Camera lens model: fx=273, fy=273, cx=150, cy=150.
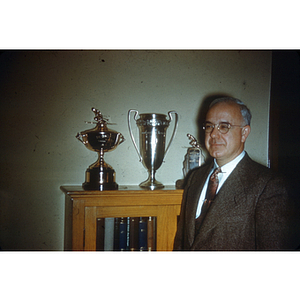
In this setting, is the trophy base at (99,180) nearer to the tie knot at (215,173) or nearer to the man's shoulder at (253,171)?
the tie knot at (215,173)

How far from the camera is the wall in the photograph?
110 cm

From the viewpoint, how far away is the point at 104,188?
1024 mm

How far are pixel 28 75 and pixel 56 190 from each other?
19.1 inches

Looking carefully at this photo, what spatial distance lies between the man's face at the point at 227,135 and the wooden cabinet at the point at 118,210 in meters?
0.21

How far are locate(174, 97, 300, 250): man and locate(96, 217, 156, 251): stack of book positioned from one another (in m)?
0.10

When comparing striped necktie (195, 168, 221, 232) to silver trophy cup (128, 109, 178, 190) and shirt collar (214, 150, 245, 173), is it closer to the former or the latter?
shirt collar (214, 150, 245, 173)

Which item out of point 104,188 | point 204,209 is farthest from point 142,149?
point 204,209

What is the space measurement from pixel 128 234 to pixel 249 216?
0.43 meters

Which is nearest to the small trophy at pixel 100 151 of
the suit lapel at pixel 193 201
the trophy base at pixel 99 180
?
the trophy base at pixel 99 180

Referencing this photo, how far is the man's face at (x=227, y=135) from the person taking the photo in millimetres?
939

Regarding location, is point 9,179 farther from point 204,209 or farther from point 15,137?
point 204,209

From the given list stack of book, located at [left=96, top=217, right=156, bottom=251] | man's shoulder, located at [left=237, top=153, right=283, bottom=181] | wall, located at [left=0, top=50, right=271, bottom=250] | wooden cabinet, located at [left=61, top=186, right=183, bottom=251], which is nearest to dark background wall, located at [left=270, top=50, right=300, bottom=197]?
wall, located at [left=0, top=50, right=271, bottom=250]

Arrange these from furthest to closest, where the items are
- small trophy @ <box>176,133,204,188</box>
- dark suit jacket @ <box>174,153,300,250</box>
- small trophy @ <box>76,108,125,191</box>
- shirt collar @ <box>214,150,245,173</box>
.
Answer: small trophy @ <box>176,133,204,188</box> → small trophy @ <box>76,108,125,191</box> → shirt collar @ <box>214,150,245,173</box> → dark suit jacket @ <box>174,153,300,250</box>

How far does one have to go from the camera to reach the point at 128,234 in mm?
Result: 1009
